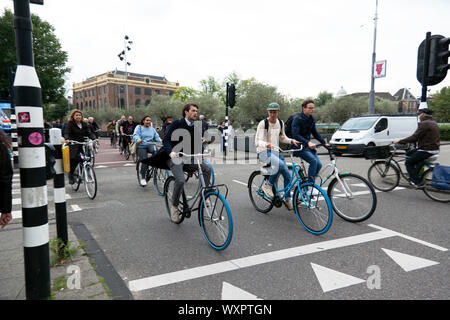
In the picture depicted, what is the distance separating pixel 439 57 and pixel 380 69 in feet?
45.4

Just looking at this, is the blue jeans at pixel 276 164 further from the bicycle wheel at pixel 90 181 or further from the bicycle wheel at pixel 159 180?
the bicycle wheel at pixel 90 181

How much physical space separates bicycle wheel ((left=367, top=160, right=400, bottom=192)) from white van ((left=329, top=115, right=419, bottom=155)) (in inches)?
258

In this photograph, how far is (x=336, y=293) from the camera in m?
2.72

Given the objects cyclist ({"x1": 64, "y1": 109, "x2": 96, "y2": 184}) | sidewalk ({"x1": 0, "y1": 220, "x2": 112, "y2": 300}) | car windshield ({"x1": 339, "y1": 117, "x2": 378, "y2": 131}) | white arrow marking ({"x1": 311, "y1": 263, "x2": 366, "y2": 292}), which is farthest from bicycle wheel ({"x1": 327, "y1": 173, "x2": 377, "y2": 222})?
car windshield ({"x1": 339, "y1": 117, "x2": 378, "y2": 131})

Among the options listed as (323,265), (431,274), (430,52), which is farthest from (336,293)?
(430,52)

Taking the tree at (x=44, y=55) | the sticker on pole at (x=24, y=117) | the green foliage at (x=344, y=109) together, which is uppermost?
the tree at (x=44, y=55)

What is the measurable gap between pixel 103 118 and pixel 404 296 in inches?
2156

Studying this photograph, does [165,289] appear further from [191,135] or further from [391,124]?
[391,124]

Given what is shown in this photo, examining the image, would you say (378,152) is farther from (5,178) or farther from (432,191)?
(5,178)

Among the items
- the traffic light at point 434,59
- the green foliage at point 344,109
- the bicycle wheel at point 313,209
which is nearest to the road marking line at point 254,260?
the bicycle wheel at point 313,209

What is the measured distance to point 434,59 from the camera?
6.85 meters

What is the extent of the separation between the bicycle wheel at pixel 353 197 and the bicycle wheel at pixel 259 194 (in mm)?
1081

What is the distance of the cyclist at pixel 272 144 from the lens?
4.87 metres

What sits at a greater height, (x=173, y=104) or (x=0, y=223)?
(x=173, y=104)
